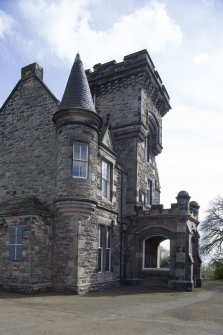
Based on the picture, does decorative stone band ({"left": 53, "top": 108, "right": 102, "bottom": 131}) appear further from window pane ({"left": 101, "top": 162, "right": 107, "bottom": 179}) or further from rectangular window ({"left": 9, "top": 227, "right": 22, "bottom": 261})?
rectangular window ({"left": 9, "top": 227, "right": 22, "bottom": 261})

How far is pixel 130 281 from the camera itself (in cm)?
2158

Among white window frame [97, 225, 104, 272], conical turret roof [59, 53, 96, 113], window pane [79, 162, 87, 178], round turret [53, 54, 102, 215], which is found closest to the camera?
round turret [53, 54, 102, 215]

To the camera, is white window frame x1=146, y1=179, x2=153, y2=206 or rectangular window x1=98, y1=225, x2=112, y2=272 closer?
rectangular window x1=98, y1=225, x2=112, y2=272

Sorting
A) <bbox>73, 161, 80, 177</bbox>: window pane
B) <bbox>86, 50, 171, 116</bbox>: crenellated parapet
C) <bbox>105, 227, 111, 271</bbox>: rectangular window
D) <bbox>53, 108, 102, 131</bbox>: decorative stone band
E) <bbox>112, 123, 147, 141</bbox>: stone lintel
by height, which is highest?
<bbox>86, 50, 171, 116</bbox>: crenellated parapet

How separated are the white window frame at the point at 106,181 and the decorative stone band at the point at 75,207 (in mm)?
2676

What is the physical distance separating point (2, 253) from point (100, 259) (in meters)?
4.76

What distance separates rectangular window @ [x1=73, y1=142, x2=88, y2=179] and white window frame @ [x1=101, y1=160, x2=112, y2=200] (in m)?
2.22

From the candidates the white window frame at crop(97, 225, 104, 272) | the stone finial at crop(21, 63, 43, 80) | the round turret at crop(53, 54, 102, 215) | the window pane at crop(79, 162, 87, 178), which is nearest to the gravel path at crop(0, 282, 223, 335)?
the white window frame at crop(97, 225, 104, 272)

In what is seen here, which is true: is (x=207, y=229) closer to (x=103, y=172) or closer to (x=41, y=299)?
(x=103, y=172)

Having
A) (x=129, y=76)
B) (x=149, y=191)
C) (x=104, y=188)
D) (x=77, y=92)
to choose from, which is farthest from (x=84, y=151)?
(x=149, y=191)

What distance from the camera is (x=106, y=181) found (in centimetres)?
2056

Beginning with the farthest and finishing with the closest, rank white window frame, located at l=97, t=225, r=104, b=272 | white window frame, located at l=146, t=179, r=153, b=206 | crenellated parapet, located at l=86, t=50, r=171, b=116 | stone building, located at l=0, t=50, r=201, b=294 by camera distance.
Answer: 1. white window frame, located at l=146, t=179, r=153, b=206
2. crenellated parapet, located at l=86, t=50, r=171, b=116
3. white window frame, located at l=97, t=225, r=104, b=272
4. stone building, located at l=0, t=50, r=201, b=294

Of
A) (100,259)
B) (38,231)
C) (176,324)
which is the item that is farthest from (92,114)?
(176,324)

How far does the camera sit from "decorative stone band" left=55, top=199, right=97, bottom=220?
17.1 meters
